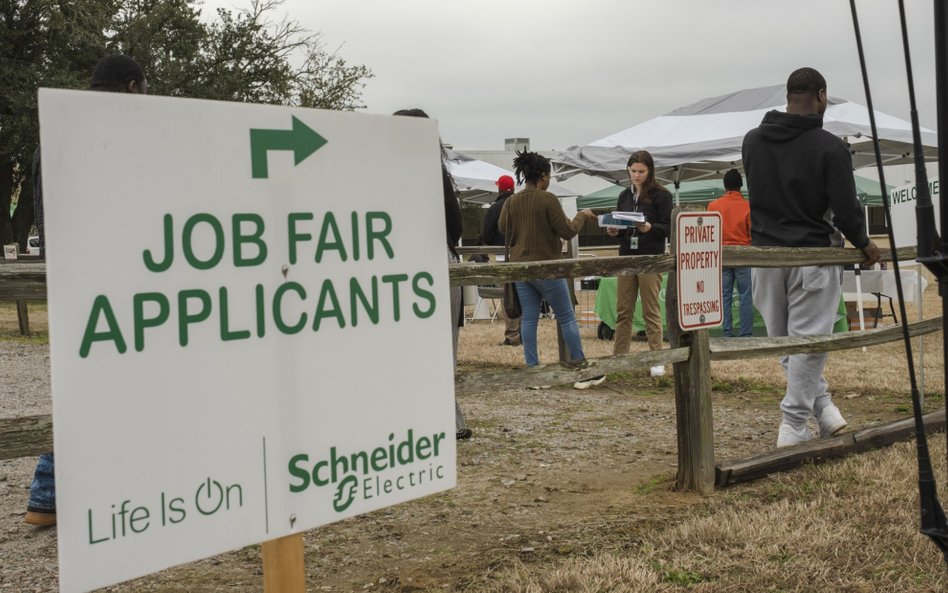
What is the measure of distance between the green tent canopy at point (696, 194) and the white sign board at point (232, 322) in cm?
1212

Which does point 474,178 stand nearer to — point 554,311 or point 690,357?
point 554,311

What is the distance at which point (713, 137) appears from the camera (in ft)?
37.0

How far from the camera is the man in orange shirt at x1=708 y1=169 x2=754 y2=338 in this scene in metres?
9.84

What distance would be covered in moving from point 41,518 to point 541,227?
13.9 feet

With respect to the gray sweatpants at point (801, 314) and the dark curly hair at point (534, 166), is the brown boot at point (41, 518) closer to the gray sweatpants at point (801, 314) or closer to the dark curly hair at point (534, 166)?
the gray sweatpants at point (801, 314)

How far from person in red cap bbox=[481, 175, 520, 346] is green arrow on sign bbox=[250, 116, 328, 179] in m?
6.15

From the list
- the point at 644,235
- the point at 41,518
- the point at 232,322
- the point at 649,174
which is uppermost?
the point at 649,174

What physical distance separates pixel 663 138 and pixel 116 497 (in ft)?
35.3

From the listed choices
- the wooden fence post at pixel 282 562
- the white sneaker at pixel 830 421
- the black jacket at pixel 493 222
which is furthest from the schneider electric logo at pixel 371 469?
the black jacket at pixel 493 222

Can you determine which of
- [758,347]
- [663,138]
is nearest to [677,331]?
[758,347]

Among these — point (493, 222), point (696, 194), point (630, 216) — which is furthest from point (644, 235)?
point (696, 194)

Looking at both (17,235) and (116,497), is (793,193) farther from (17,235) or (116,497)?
(17,235)

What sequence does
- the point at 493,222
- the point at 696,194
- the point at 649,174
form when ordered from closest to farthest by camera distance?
the point at 649,174 < the point at 493,222 < the point at 696,194

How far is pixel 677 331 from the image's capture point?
4.72m
